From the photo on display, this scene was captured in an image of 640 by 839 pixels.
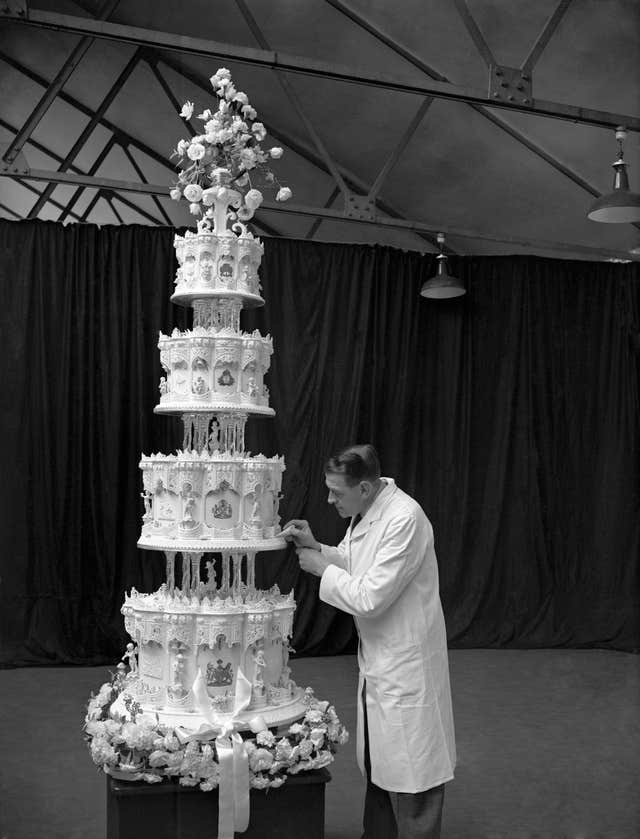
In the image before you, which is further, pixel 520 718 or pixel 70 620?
pixel 70 620

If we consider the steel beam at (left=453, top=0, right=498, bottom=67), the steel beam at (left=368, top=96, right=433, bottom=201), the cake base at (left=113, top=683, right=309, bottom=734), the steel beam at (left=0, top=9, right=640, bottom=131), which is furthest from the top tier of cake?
the steel beam at (left=368, top=96, right=433, bottom=201)

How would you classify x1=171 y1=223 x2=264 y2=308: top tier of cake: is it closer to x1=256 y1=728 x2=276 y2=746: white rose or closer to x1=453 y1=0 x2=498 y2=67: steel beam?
x1=256 y1=728 x2=276 y2=746: white rose

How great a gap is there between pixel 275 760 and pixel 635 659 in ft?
18.5

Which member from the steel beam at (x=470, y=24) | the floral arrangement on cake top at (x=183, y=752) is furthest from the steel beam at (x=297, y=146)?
the floral arrangement on cake top at (x=183, y=752)

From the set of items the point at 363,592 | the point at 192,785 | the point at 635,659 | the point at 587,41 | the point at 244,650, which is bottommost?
the point at 635,659

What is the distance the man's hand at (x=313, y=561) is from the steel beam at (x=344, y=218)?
4310 millimetres

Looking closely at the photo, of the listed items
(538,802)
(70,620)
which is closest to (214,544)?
(538,802)

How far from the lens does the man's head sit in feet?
12.4

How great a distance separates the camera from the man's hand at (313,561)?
3.93 metres

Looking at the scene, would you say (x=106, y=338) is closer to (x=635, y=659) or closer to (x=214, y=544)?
(x=214, y=544)

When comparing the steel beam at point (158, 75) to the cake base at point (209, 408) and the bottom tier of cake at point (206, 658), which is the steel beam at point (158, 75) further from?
the bottom tier of cake at point (206, 658)

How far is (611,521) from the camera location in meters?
9.03

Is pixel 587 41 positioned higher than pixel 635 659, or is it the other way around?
pixel 587 41

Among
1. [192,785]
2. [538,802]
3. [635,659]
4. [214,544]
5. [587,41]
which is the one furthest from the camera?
[635,659]
